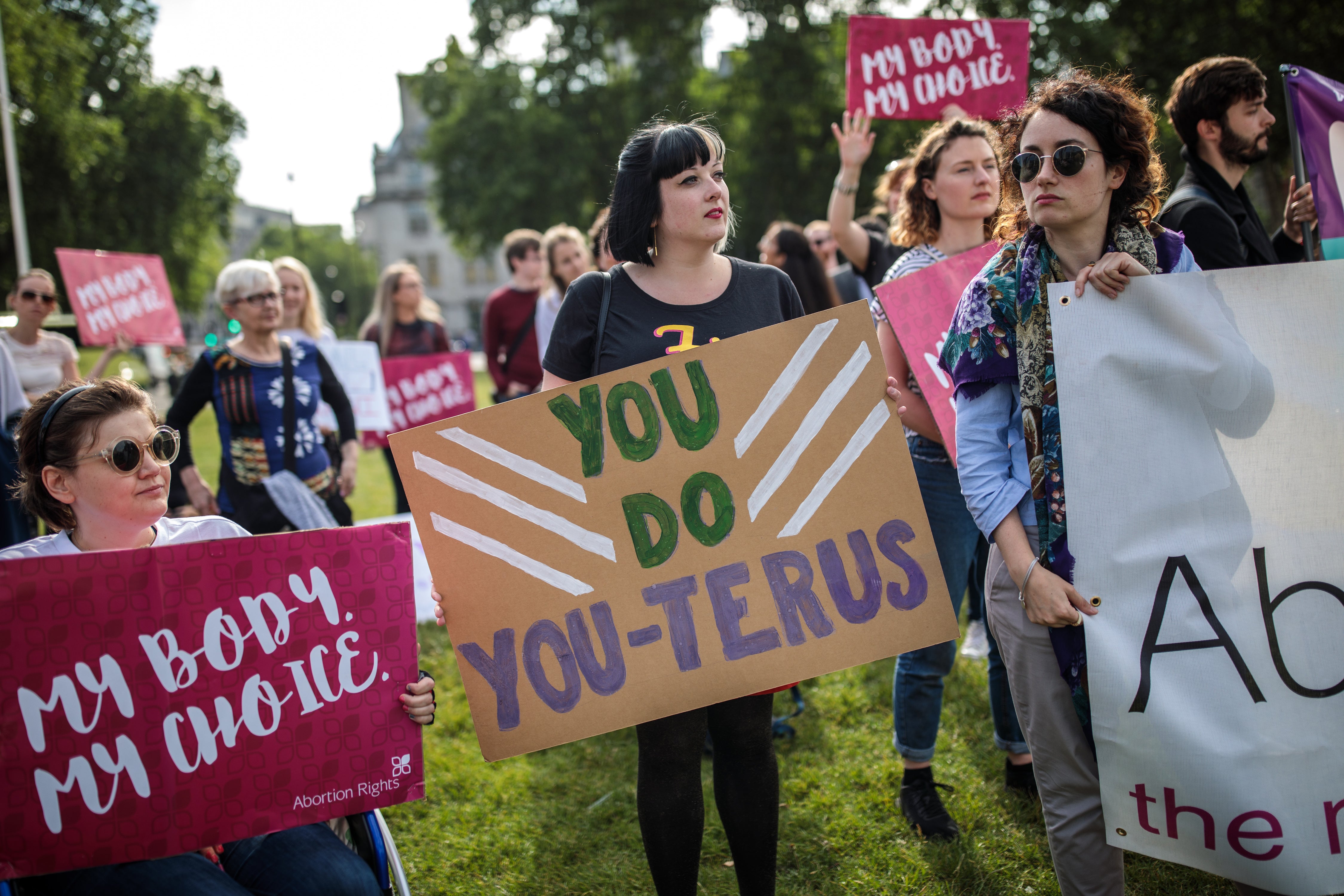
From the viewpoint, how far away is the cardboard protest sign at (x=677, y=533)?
7.13 ft

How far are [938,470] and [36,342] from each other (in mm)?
6808

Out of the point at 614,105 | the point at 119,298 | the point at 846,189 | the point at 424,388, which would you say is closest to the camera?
the point at 846,189

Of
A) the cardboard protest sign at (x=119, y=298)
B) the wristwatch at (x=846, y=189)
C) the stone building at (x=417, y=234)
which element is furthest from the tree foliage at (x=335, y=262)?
the wristwatch at (x=846, y=189)

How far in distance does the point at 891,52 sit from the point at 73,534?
423cm

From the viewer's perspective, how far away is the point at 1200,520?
1.90 m

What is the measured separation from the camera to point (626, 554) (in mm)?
2197

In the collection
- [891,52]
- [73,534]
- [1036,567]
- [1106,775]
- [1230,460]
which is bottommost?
[1106,775]

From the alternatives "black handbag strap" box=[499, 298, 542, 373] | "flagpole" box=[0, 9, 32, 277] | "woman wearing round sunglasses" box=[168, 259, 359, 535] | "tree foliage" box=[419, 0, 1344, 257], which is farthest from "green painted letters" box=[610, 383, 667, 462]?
"tree foliage" box=[419, 0, 1344, 257]

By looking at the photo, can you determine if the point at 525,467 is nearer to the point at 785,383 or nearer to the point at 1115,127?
the point at 785,383

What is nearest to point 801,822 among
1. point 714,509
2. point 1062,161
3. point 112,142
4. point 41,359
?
point 714,509

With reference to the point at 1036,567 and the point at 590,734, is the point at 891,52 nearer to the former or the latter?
the point at 1036,567

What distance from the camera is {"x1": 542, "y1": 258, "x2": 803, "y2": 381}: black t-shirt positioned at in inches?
91.4

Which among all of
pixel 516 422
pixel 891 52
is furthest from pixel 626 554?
pixel 891 52

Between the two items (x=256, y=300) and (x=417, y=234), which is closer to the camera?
(x=256, y=300)
